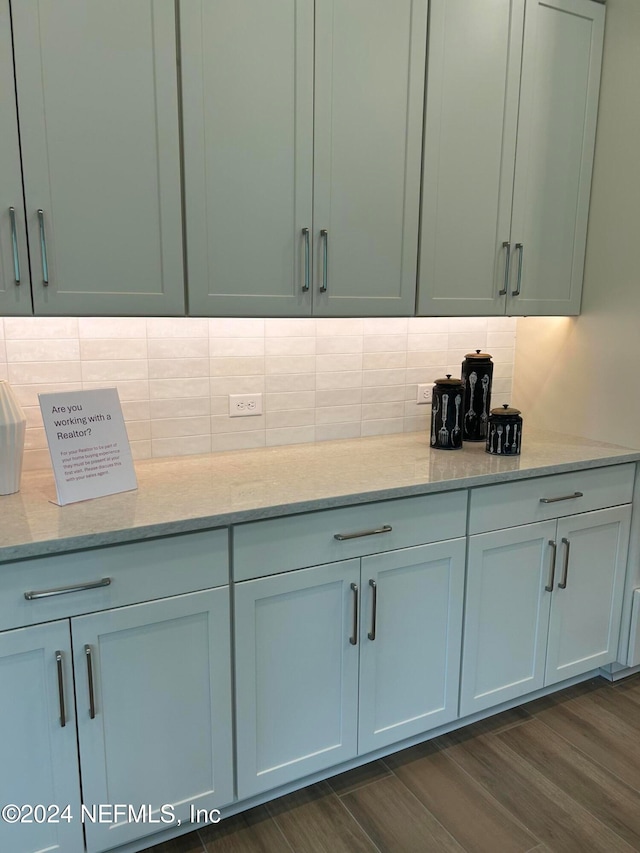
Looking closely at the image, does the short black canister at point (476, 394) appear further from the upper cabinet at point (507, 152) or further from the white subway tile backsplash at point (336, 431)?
the white subway tile backsplash at point (336, 431)

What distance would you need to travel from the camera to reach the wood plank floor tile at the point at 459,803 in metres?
1.82

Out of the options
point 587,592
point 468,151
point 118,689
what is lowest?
point 587,592

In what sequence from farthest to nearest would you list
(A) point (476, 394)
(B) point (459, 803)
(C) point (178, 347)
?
(A) point (476, 394)
(C) point (178, 347)
(B) point (459, 803)

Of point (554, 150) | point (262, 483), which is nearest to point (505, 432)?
point (262, 483)

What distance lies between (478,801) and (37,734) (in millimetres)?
1309

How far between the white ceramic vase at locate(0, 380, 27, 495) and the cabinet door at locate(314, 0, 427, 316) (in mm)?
940

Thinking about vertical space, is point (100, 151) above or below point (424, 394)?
above

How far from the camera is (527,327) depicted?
111 inches

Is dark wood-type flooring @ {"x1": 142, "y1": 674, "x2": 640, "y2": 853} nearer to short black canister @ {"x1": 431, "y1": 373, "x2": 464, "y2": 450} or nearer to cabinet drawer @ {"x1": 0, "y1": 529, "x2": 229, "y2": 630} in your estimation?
cabinet drawer @ {"x1": 0, "y1": 529, "x2": 229, "y2": 630}

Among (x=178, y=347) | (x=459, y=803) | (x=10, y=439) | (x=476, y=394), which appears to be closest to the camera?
(x=10, y=439)

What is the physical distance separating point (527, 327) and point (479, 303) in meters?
0.58

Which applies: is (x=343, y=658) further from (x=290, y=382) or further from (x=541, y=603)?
(x=290, y=382)

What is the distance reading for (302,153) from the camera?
6.38 feet

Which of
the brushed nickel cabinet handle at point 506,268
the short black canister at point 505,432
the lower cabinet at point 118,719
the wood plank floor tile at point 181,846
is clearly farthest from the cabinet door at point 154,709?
the brushed nickel cabinet handle at point 506,268
